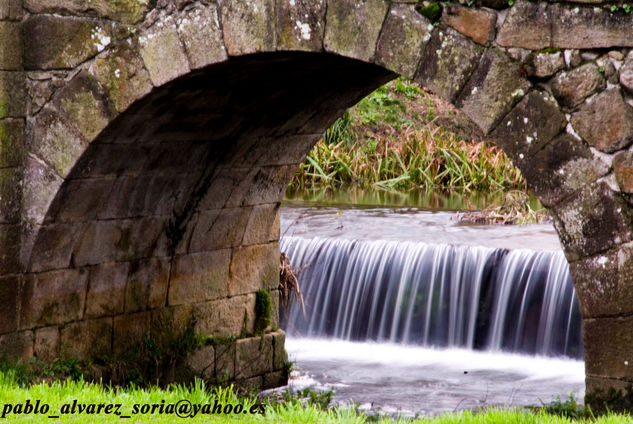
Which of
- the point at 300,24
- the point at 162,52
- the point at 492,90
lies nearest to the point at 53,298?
the point at 162,52

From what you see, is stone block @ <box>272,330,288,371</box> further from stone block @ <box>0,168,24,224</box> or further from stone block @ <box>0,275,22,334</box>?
stone block @ <box>0,168,24,224</box>

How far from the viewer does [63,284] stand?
6.53 meters

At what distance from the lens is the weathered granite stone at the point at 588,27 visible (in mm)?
4418

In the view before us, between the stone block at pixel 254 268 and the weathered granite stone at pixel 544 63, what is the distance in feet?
12.0

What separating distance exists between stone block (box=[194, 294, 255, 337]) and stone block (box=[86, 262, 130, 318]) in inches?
29.8

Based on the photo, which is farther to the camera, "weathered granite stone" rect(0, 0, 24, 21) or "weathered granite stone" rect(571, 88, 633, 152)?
"weathered granite stone" rect(0, 0, 24, 21)

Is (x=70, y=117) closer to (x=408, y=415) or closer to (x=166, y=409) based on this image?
(x=166, y=409)

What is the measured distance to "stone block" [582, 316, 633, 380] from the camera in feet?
14.7

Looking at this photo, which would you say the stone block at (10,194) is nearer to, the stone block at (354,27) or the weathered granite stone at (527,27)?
the stone block at (354,27)

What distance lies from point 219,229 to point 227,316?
0.72 m

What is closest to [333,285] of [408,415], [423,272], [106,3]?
[423,272]

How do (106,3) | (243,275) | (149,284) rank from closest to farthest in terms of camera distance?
(106,3) → (149,284) → (243,275)

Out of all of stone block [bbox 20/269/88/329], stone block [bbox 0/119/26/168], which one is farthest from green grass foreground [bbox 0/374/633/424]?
stone block [bbox 0/119/26/168]

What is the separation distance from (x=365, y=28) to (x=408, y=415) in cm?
343
